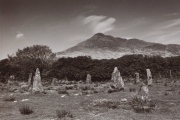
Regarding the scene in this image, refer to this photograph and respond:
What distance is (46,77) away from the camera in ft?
156

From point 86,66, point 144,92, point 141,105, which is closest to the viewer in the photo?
point 141,105

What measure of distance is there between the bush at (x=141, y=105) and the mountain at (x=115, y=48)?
287 feet

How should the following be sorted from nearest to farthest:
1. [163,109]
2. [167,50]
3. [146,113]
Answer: [146,113]
[163,109]
[167,50]

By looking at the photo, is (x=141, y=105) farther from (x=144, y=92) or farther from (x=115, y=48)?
(x=115, y=48)

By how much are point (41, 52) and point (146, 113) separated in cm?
3875

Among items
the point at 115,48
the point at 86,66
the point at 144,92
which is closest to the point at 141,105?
the point at 144,92

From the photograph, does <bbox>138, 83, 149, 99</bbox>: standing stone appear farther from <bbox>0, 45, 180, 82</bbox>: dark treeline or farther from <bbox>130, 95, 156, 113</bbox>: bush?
<bbox>0, 45, 180, 82</bbox>: dark treeline

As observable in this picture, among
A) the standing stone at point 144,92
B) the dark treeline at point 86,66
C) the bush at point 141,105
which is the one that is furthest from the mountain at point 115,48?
the bush at point 141,105

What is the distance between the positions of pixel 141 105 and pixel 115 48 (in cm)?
11369

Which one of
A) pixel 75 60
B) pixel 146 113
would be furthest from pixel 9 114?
pixel 75 60

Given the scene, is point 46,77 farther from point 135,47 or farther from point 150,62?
point 135,47

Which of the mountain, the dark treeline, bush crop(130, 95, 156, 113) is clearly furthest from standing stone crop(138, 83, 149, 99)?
the mountain

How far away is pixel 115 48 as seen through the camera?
125 metres

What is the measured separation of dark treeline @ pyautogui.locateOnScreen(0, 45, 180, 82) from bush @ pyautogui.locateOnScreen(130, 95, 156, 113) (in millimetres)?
29280
